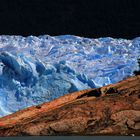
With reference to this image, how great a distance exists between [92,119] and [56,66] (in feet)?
105

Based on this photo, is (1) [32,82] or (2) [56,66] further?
(2) [56,66]

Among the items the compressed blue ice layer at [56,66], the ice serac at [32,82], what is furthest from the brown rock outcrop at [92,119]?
the compressed blue ice layer at [56,66]

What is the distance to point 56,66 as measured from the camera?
67.6 meters

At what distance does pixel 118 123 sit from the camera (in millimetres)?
35219

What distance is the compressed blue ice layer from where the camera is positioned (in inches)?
2584

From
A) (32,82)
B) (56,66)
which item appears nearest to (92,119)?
(32,82)

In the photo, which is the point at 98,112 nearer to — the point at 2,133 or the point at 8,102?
the point at 2,133

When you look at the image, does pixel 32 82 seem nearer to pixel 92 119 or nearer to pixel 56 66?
pixel 56 66

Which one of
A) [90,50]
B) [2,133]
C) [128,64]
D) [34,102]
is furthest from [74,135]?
[90,50]

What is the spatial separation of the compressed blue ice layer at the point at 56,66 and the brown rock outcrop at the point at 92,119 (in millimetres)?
25940

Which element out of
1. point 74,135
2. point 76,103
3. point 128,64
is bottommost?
point 74,135

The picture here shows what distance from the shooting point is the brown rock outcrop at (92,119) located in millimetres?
35188

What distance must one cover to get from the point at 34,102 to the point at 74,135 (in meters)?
30.6

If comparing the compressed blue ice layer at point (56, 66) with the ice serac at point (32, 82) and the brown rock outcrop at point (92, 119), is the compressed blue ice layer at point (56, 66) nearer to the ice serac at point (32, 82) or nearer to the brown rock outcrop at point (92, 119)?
the ice serac at point (32, 82)
